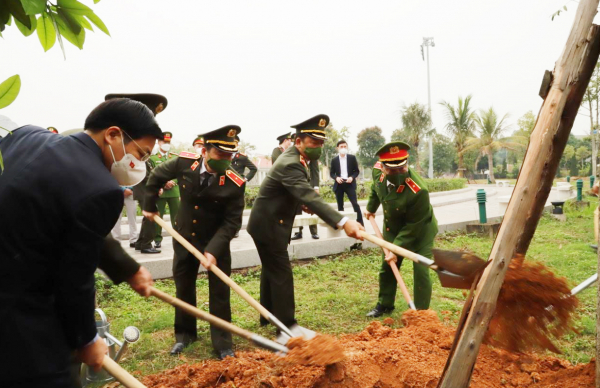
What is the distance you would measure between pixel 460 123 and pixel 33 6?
4281 cm

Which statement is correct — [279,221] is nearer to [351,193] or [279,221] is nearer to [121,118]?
[121,118]

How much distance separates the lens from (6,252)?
1.68 metres

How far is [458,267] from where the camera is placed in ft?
9.42

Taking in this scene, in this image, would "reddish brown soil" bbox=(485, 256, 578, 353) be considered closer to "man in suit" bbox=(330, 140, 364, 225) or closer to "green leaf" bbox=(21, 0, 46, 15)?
"green leaf" bbox=(21, 0, 46, 15)

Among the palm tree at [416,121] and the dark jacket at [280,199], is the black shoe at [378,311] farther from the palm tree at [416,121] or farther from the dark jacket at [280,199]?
the palm tree at [416,121]

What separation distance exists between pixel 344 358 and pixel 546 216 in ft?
38.7

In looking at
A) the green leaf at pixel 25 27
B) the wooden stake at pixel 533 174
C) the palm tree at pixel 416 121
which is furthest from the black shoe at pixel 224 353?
the palm tree at pixel 416 121

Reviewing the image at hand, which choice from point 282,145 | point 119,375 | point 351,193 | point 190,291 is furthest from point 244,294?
point 351,193

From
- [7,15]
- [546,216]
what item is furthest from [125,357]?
[546,216]

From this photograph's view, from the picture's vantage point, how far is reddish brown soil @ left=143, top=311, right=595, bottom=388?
3.00 m

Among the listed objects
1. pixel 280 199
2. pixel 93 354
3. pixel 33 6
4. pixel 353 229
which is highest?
pixel 33 6

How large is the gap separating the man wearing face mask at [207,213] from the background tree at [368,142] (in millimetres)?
52946

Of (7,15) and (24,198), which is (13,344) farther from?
(7,15)

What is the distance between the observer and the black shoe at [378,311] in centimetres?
501
